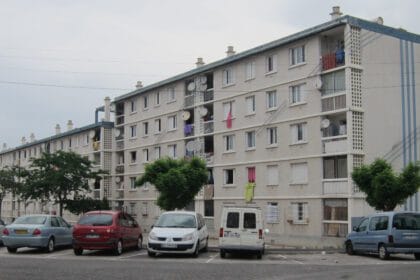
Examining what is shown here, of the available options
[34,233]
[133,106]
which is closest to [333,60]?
[34,233]

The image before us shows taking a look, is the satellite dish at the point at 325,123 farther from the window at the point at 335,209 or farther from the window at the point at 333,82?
the window at the point at 335,209

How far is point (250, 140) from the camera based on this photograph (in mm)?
41844

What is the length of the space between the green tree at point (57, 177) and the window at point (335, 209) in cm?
2444

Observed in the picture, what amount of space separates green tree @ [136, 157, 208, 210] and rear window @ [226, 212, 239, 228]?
47.2 feet

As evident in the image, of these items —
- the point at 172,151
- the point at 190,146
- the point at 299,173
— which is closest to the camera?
the point at 299,173

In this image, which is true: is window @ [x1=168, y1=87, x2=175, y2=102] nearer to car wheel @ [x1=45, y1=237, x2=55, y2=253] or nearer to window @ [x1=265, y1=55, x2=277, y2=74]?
window @ [x1=265, y1=55, x2=277, y2=74]

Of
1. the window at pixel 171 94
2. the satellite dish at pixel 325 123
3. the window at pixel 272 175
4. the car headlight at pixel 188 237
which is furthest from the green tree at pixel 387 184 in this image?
the window at pixel 171 94

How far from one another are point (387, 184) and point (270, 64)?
14.9 m

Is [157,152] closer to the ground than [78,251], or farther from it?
farther from it

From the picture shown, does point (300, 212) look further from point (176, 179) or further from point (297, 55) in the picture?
point (297, 55)

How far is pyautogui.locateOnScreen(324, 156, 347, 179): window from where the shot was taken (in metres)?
34.4

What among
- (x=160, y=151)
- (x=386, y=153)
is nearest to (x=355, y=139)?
(x=386, y=153)

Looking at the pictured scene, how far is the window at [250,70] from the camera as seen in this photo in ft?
137

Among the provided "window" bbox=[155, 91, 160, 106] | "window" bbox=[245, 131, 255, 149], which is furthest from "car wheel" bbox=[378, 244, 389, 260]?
"window" bbox=[155, 91, 160, 106]
